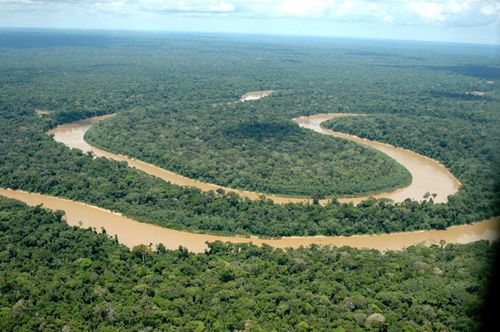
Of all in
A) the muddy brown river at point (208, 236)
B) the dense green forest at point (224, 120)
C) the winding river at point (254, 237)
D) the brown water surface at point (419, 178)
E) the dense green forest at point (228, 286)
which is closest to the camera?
the dense green forest at point (228, 286)

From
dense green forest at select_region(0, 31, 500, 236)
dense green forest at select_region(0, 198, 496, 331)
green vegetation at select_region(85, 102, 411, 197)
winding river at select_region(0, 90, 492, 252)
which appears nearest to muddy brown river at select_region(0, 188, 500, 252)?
winding river at select_region(0, 90, 492, 252)

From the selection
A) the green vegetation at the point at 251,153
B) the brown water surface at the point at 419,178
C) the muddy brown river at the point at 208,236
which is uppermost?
the green vegetation at the point at 251,153

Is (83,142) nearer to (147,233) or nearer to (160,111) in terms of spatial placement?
(160,111)

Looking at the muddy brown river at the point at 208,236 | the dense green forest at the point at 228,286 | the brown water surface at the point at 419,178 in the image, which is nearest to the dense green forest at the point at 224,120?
the muddy brown river at the point at 208,236

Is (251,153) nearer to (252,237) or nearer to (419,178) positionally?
(252,237)

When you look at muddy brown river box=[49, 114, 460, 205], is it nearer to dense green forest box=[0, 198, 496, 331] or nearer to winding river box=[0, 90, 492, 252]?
winding river box=[0, 90, 492, 252]

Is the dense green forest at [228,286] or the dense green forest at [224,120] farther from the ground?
the dense green forest at [224,120]

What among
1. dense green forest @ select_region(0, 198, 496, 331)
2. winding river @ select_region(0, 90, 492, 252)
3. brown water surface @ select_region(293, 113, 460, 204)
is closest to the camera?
dense green forest @ select_region(0, 198, 496, 331)

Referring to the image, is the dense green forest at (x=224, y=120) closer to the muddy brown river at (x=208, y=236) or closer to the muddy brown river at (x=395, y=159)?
the muddy brown river at (x=208, y=236)
